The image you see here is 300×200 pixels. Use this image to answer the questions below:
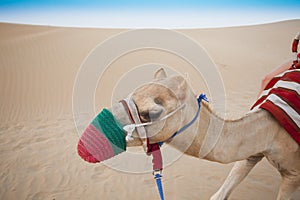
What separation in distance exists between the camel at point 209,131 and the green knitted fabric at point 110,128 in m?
0.04

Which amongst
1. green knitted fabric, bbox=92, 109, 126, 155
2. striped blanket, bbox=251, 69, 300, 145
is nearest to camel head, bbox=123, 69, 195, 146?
green knitted fabric, bbox=92, 109, 126, 155

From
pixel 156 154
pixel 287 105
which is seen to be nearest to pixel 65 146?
pixel 156 154

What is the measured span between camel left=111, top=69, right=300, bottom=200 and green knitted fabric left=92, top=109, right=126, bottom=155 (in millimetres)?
41

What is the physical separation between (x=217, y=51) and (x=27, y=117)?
33.4 ft

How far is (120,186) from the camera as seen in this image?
343cm

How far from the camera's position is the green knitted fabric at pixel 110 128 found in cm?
130

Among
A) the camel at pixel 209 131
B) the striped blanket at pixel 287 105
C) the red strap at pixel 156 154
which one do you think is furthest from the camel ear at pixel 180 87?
the striped blanket at pixel 287 105

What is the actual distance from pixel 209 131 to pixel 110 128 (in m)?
0.63

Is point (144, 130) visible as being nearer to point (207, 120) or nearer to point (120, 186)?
point (207, 120)

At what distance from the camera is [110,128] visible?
4.27 feet

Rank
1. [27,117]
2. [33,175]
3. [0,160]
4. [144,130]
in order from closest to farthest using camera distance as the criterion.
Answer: [144,130], [33,175], [0,160], [27,117]

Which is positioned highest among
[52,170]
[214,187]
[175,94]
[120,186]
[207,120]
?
[175,94]

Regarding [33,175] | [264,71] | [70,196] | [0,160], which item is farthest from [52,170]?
[264,71]

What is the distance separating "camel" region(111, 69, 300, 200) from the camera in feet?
4.46
